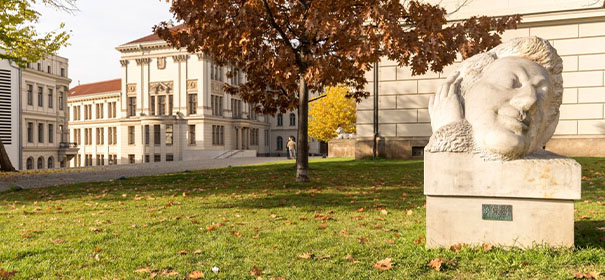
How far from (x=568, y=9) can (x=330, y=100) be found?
25.9 metres

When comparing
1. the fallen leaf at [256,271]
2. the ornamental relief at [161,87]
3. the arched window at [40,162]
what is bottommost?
the arched window at [40,162]

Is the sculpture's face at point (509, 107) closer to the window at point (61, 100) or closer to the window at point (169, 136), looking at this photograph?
the window at point (169, 136)

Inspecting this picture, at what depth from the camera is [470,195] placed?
12.5ft

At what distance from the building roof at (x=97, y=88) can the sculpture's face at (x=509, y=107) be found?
72.1 m

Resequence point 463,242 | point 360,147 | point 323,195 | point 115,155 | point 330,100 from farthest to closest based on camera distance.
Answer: point 115,155 < point 330,100 < point 360,147 < point 323,195 < point 463,242

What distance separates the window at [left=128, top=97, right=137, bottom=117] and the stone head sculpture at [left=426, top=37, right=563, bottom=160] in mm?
62425

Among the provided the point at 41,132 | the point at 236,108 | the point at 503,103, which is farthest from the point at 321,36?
the point at 41,132

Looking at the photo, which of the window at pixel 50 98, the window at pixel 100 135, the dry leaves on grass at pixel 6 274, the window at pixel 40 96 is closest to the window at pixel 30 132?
the window at pixel 40 96

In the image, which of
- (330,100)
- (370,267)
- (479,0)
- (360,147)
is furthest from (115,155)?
(370,267)

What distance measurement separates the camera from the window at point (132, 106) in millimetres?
60625

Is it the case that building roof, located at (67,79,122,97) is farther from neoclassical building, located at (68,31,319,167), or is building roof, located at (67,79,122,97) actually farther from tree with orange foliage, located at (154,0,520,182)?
tree with orange foliage, located at (154,0,520,182)

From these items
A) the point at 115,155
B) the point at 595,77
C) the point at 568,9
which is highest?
the point at 568,9

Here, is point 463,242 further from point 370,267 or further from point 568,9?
point 568,9

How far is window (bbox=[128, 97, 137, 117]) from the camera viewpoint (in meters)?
60.6
